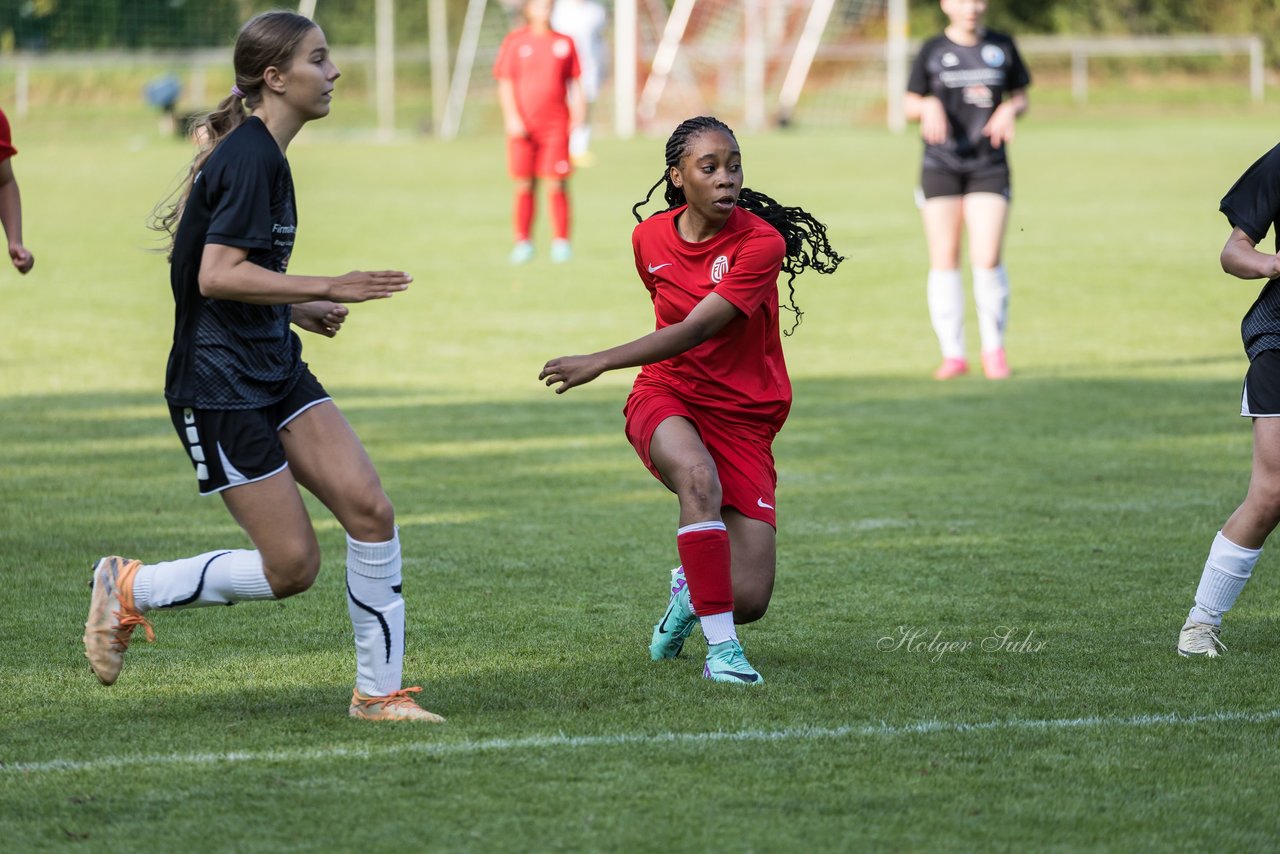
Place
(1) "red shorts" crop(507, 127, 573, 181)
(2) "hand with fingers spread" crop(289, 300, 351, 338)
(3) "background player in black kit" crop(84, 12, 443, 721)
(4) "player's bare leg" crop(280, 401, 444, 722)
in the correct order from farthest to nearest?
1. (1) "red shorts" crop(507, 127, 573, 181)
2. (2) "hand with fingers spread" crop(289, 300, 351, 338)
3. (4) "player's bare leg" crop(280, 401, 444, 722)
4. (3) "background player in black kit" crop(84, 12, 443, 721)

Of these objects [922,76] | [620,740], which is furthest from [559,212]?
[620,740]

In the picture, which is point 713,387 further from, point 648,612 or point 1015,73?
point 1015,73

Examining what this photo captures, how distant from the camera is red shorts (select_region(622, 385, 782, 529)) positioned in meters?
5.45

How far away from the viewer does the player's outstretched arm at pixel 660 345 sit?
4.85 metres

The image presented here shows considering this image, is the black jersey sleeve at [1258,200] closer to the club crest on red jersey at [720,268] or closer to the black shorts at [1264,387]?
the black shorts at [1264,387]

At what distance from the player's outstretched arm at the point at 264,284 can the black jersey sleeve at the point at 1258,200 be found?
250 cm

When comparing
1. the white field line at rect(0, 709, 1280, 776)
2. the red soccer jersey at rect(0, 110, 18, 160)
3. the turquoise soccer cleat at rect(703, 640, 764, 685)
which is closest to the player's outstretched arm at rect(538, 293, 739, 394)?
the turquoise soccer cleat at rect(703, 640, 764, 685)

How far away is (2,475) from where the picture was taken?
8680mm

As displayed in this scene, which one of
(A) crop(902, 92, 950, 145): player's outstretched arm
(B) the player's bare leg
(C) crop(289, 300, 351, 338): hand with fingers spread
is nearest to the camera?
(B) the player's bare leg

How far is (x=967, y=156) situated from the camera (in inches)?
456

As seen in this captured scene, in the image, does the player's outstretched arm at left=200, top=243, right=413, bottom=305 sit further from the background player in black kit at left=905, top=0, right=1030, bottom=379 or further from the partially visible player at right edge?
the background player in black kit at left=905, top=0, right=1030, bottom=379

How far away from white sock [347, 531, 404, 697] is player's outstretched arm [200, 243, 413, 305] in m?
0.70

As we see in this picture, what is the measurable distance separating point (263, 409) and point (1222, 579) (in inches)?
114

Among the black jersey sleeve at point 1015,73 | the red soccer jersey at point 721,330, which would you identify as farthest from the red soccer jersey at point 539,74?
the red soccer jersey at point 721,330
